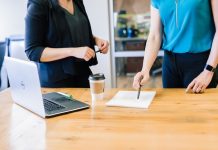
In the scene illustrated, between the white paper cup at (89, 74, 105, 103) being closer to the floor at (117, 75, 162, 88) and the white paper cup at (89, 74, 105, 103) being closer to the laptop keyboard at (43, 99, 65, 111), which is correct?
the laptop keyboard at (43, 99, 65, 111)

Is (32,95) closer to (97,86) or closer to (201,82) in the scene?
(97,86)

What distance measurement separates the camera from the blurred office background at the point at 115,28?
379 centimetres

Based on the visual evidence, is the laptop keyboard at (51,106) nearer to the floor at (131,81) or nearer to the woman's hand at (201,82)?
the woman's hand at (201,82)

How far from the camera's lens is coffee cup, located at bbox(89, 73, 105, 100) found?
5.11 feet

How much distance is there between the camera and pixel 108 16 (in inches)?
149

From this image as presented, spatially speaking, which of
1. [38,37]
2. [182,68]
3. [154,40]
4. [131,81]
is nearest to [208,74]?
[182,68]

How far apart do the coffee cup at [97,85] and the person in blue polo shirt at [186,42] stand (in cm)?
21

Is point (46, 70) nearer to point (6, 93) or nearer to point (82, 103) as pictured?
point (6, 93)

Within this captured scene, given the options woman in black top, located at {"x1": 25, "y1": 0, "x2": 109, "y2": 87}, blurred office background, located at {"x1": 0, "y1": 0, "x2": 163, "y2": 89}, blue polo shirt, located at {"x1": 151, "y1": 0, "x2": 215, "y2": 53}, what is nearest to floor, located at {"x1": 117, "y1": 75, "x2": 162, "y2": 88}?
blurred office background, located at {"x1": 0, "y1": 0, "x2": 163, "y2": 89}

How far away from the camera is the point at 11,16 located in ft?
12.9

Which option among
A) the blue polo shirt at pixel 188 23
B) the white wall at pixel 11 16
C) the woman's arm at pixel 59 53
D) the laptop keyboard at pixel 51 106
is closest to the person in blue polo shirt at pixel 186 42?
the blue polo shirt at pixel 188 23

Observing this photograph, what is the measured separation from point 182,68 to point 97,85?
55 centimetres

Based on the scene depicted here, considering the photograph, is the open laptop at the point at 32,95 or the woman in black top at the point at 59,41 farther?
the woman in black top at the point at 59,41

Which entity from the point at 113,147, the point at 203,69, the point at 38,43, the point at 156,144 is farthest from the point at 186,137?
the point at 38,43
